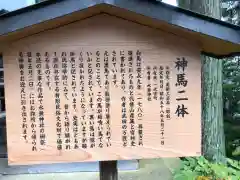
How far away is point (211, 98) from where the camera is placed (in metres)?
3.93

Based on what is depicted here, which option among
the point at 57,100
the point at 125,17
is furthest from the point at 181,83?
the point at 57,100

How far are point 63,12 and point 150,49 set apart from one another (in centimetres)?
59

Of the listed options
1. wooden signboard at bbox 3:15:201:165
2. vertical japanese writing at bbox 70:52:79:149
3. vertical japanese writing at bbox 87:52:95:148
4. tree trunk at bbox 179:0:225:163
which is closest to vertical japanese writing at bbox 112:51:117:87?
wooden signboard at bbox 3:15:201:165

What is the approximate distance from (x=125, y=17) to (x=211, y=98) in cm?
218

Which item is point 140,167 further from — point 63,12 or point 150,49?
point 63,12

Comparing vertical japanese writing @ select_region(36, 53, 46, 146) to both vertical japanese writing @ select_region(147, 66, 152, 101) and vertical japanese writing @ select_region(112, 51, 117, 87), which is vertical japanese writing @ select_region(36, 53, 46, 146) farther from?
vertical japanese writing @ select_region(147, 66, 152, 101)

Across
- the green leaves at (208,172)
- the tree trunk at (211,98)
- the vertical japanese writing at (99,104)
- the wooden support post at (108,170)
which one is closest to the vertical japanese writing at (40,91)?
the vertical japanese writing at (99,104)

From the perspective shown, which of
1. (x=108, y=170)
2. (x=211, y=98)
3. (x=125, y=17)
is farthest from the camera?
(x=211, y=98)

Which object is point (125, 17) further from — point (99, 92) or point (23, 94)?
→ point (23, 94)

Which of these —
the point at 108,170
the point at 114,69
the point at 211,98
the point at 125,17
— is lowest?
the point at 108,170

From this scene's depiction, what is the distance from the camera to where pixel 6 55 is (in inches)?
81.5

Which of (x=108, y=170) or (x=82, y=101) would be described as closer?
(x=82, y=101)

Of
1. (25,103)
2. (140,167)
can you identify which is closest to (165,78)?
(25,103)

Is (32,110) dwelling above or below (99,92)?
below
